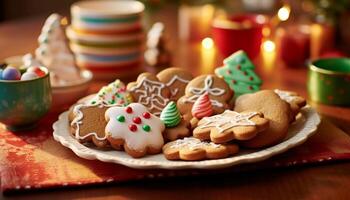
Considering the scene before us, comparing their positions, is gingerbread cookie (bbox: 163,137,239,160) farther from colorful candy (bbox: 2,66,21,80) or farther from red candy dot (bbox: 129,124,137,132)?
colorful candy (bbox: 2,66,21,80)

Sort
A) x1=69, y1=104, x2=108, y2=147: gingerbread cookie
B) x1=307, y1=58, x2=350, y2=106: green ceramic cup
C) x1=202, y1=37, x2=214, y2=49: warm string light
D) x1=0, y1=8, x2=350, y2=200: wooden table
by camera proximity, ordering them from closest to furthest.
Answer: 1. x1=0, y1=8, x2=350, y2=200: wooden table
2. x1=69, y1=104, x2=108, y2=147: gingerbread cookie
3. x1=307, y1=58, x2=350, y2=106: green ceramic cup
4. x1=202, y1=37, x2=214, y2=49: warm string light

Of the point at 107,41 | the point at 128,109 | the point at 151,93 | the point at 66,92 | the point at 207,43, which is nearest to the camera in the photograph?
the point at 128,109

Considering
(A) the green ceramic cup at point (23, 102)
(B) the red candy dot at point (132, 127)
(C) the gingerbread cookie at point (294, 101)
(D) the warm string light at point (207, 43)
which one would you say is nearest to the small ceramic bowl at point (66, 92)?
(A) the green ceramic cup at point (23, 102)

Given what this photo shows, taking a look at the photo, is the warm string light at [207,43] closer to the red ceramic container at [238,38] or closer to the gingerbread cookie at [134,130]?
the red ceramic container at [238,38]

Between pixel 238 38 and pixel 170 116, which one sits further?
pixel 238 38

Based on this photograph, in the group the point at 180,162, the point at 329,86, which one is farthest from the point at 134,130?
the point at 329,86

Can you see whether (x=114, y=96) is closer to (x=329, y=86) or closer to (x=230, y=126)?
(x=230, y=126)

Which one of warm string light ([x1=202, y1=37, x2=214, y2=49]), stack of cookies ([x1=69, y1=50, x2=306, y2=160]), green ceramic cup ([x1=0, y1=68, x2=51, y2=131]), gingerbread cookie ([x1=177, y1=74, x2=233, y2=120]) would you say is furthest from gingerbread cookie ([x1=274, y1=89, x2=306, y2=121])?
warm string light ([x1=202, y1=37, x2=214, y2=49])
